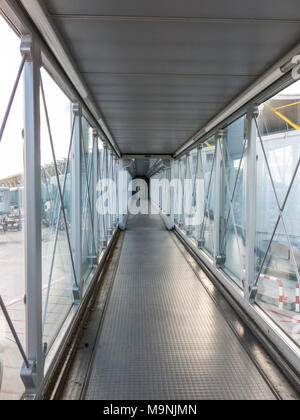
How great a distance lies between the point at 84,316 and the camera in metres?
2.79

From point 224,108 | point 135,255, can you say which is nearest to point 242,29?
point 224,108

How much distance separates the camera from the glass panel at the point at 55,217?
200 cm

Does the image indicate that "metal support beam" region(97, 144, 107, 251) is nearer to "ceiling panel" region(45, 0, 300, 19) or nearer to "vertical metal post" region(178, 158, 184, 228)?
"vertical metal post" region(178, 158, 184, 228)

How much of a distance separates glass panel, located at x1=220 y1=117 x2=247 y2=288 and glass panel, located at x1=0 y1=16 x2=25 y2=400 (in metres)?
2.18

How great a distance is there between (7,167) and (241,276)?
2594 millimetres

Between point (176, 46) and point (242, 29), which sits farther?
point (176, 46)

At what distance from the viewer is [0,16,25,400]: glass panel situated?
1.34 metres

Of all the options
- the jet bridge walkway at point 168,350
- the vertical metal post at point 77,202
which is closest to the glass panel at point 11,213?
A: the jet bridge walkway at point 168,350

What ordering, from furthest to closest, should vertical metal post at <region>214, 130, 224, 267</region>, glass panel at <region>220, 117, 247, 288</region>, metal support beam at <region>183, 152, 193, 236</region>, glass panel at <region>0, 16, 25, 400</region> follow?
1. metal support beam at <region>183, 152, 193, 236</region>
2. vertical metal post at <region>214, 130, 224, 267</region>
3. glass panel at <region>220, 117, 247, 288</region>
4. glass panel at <region>0, 16, 25, 400</region>

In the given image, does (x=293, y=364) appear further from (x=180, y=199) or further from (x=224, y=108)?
(x=180, y=199)

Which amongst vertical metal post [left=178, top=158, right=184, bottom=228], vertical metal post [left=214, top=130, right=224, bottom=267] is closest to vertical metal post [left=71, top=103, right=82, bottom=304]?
vertical metal post [left=214, top=130, right=224, bottom=267]

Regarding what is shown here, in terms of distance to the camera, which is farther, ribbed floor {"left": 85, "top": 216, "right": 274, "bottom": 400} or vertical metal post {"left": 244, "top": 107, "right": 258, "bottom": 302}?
vertical metal post {"left": 244, "top": 107, "right": 258, "bottom": 302}

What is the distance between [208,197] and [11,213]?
12.9ft

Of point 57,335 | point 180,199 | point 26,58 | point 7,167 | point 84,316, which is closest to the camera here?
point 7,167
